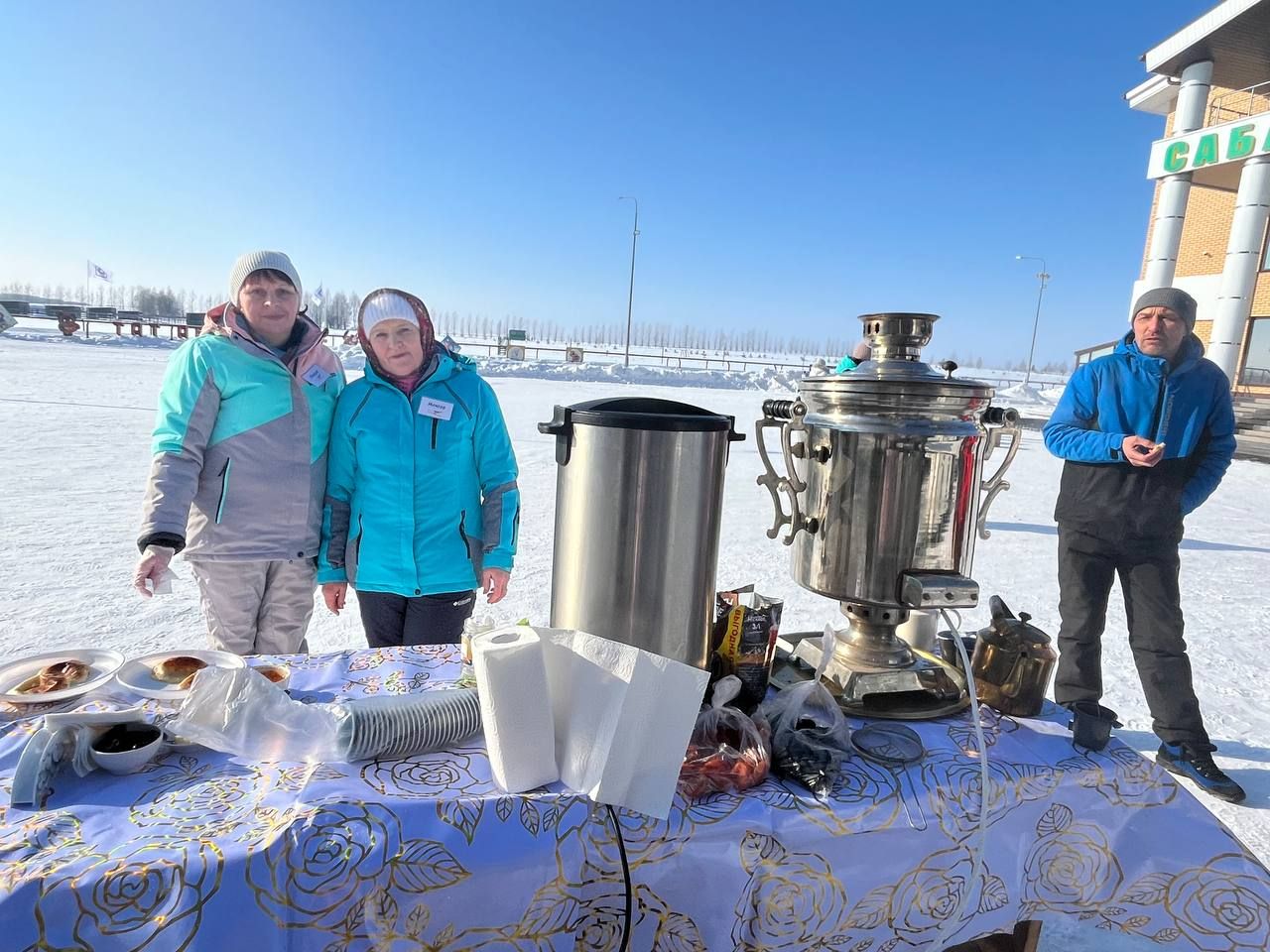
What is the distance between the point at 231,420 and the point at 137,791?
1.35 meters

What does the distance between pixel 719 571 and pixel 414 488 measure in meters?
3.40

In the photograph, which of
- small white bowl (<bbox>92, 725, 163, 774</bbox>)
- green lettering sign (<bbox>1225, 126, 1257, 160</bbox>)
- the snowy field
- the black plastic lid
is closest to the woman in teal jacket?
the black plastic lid

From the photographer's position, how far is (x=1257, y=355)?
59.9ft

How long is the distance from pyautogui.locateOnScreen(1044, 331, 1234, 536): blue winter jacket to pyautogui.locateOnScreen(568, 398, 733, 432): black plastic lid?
81.8 inches

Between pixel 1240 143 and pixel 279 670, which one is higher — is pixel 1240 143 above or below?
above

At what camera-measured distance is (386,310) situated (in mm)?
2020

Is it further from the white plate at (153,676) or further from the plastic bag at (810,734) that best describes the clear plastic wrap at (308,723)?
the plastic bag at (810,734)

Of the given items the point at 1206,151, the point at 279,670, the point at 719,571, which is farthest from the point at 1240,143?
the point at 279,670

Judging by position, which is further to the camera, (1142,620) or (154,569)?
(1142,620)

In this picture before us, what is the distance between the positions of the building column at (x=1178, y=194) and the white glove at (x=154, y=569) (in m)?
14.5

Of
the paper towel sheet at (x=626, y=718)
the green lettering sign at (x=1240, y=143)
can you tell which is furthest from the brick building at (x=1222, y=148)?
the paper towel sheet at (x=626, y=718)

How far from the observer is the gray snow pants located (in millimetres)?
2217

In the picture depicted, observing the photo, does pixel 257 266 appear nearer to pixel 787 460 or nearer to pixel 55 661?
pixel 55 661

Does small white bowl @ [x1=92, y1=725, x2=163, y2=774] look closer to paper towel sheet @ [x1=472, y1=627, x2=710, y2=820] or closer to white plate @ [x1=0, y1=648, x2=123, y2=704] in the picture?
white plate @ [x1=0, y1=648, x2=123, y2=704]
